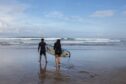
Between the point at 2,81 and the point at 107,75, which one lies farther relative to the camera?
the point at 107,75

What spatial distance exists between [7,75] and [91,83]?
187 inches

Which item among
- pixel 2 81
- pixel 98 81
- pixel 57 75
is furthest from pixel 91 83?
pixel 2 81

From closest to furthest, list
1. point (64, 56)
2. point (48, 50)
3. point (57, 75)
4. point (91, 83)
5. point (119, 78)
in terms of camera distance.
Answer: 1. point (91, 83)
2. point (119, 78)
3. point (57, 75)
4. point (64, 56)
5. point (48, 50)

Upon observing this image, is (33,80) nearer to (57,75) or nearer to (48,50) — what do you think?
(57,75)

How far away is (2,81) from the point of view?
12695mm

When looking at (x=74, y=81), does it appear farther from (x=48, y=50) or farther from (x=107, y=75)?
(x=48, y=50)

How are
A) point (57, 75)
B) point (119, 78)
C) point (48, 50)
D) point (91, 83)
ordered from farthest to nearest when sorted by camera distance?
1. point (48, 50)
2. point (57, 75)
3. point (119, 78)
4. point (91, 83)

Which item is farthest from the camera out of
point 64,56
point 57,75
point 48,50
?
point 48,50

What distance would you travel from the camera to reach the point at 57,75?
1459cm

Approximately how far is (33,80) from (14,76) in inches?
62.1

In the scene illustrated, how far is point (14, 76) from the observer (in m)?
14.0

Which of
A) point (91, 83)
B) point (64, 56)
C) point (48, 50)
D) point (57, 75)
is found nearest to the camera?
point (91, 83)

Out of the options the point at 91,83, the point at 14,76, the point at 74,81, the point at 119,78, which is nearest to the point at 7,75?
the point at 14,76

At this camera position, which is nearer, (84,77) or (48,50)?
(84,77)
